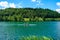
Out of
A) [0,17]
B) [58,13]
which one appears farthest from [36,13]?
[0,17]

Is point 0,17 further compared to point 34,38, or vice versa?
point 0,17

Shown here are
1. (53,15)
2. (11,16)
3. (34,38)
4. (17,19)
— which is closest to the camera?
(34,38)

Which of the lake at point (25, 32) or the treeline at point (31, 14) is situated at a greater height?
the lake at point (25, 32)

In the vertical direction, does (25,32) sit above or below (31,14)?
above

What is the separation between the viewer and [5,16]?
92562 millimetres

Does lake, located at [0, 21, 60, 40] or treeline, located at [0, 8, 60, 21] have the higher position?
lake, located at [0, 21, 60, 40]

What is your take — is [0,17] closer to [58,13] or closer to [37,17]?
[37,17]

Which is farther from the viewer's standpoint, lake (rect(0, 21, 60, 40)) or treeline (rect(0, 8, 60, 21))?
treeline (rect(0, 8, 60, 21))

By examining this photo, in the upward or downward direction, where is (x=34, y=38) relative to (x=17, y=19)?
upward

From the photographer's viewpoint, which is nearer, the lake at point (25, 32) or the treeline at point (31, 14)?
the lake at point (25, 32)

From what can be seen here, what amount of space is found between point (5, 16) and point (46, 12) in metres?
20.3

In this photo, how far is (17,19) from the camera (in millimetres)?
88688

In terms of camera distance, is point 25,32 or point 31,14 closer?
point 25,32

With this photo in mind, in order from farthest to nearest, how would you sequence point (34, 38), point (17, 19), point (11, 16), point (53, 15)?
1. point (53, 15)
2. point (11, 16)
3. point (17, 19)
4. point (34, 38)
